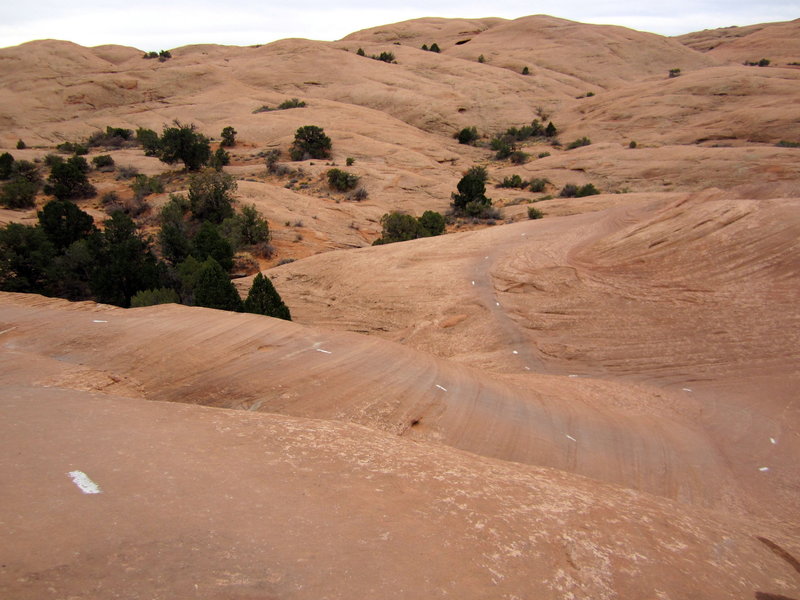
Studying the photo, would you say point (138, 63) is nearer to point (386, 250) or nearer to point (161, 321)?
point (386, 250)

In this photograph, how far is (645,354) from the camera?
912 cm

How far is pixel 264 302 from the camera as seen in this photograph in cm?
1255

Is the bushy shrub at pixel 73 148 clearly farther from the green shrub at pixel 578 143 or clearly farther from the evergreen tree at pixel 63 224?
the green shrub at pixel 578 143

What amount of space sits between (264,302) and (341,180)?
60.2 ft

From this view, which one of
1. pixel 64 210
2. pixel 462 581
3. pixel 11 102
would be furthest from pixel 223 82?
pixel 462 581

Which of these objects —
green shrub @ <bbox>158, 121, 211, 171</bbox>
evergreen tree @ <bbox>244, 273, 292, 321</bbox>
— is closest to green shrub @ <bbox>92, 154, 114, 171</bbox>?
green shrub @ <bbox>158, 121, 211, 171</bbox>

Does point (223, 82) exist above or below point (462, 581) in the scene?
above

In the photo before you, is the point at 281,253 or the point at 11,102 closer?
the point at 281,253

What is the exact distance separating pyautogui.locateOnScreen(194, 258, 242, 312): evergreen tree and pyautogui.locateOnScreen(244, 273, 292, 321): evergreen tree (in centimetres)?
55

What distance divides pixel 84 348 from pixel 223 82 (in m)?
52.9

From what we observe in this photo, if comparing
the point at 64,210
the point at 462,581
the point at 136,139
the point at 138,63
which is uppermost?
the point at 138,63

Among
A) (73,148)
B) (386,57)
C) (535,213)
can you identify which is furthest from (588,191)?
(386,57)

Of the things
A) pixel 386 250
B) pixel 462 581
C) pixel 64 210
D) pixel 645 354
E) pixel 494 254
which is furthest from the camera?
pixel 64 210

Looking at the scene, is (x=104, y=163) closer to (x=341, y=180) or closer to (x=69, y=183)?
(x=69, y=183)
